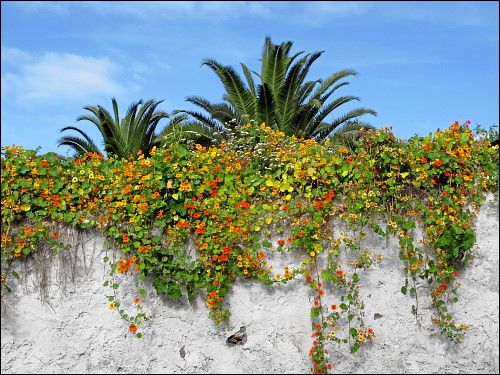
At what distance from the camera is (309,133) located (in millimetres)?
12422

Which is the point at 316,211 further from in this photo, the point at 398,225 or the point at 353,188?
the point at 398,225

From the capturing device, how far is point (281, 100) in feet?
40.0

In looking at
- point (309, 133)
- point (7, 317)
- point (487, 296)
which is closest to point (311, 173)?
point (487, 296)

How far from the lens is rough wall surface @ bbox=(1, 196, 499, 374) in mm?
3893

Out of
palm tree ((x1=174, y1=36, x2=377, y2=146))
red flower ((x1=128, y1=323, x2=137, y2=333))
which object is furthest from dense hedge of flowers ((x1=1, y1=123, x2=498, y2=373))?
palm tree ((x1=174, y1=36, x2=377, y2=146))

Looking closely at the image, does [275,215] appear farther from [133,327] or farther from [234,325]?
[133,327]

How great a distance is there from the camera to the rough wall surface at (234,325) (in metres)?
3.89

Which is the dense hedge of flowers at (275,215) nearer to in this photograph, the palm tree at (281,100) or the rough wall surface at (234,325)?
the rough wall surface at (234,325)

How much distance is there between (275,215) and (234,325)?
0.96 meters

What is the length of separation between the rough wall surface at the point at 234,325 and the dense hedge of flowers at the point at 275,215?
3.6 inches

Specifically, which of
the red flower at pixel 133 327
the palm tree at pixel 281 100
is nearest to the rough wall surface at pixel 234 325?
the red flower at pixel 133 327

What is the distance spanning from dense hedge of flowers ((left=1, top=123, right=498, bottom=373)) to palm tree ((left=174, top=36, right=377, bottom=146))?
7.76m

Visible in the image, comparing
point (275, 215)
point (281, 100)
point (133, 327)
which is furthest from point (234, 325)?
point (281, 100)

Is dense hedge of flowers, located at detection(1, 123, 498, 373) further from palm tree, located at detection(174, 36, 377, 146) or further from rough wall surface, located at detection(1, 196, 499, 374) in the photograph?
palm tree, located at detection(174, 36, 377, 146)
